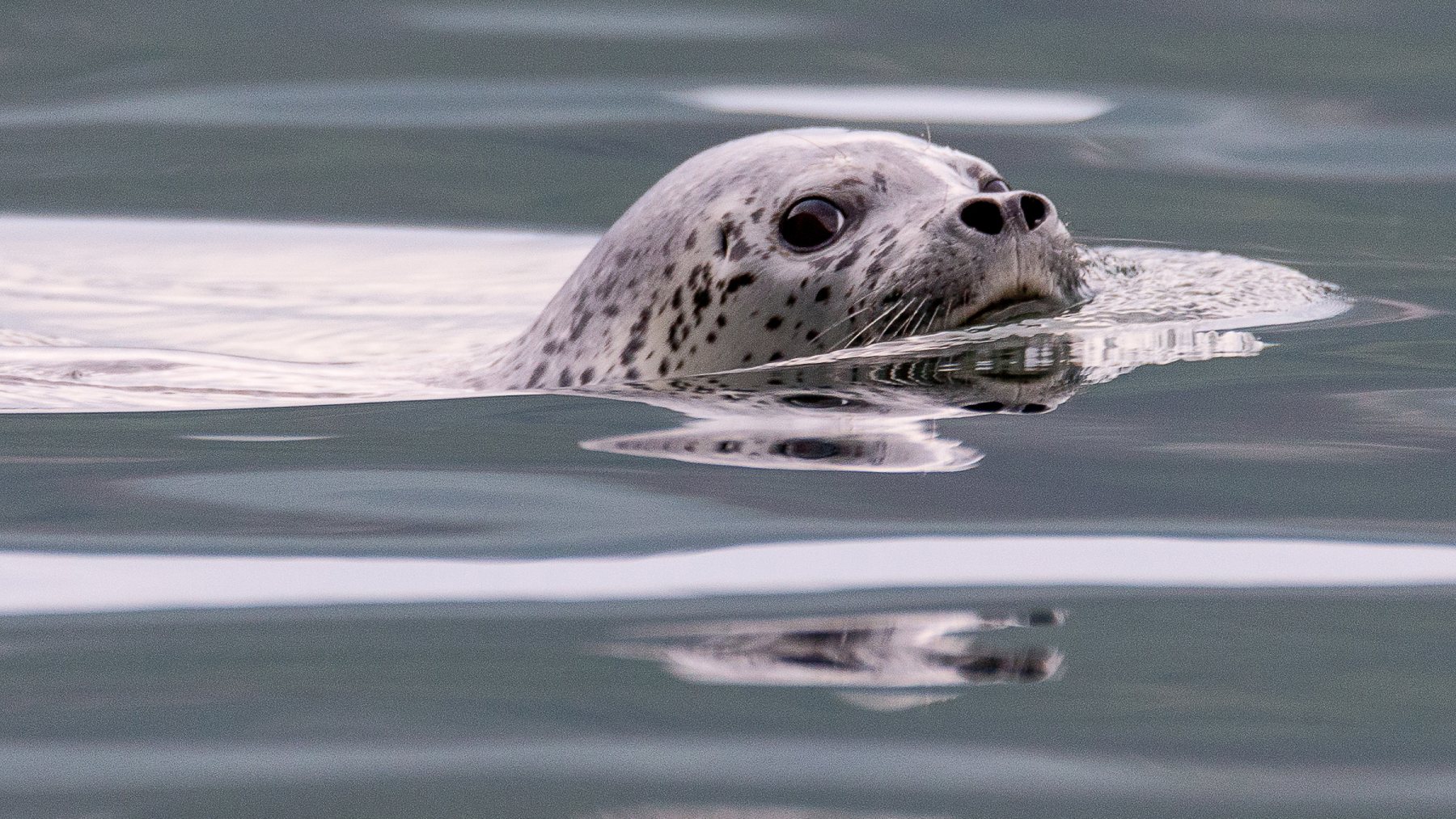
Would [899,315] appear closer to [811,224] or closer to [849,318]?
[849,318]

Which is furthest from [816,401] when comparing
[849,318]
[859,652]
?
[859,652]

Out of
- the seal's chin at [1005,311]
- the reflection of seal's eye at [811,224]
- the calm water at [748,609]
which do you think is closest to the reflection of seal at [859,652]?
the calm water at [748,609]

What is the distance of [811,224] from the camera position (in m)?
4.36

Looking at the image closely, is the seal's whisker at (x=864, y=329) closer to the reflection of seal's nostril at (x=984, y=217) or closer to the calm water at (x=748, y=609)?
the reflection of seal's nostril at (x=984, y=217)

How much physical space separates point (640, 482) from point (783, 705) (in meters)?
1.00

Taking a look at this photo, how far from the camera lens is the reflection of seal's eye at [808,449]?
330cm

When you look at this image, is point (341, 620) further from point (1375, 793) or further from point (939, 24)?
point (939, 24)

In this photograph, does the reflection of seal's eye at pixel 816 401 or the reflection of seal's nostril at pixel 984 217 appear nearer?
the reflection of seal's eye at pixel 816 401

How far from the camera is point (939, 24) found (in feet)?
31.2

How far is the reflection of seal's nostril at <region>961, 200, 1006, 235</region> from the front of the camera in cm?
403

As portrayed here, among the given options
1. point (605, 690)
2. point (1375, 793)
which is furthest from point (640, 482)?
point (1375, 793)

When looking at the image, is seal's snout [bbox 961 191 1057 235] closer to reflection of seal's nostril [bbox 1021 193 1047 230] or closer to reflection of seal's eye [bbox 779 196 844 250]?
reflection of seal's nostril [bbox 1021 193 1047 230]

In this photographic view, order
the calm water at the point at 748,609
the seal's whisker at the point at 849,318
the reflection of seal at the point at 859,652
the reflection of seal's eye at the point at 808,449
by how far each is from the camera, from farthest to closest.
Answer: the seal's whisker at the point at 849,318
the reflection of seal's eye at the point at 808,449
the reflection of seal at the point at 859,652
the calm water at the point at 748,609

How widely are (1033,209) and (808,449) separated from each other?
101cm
